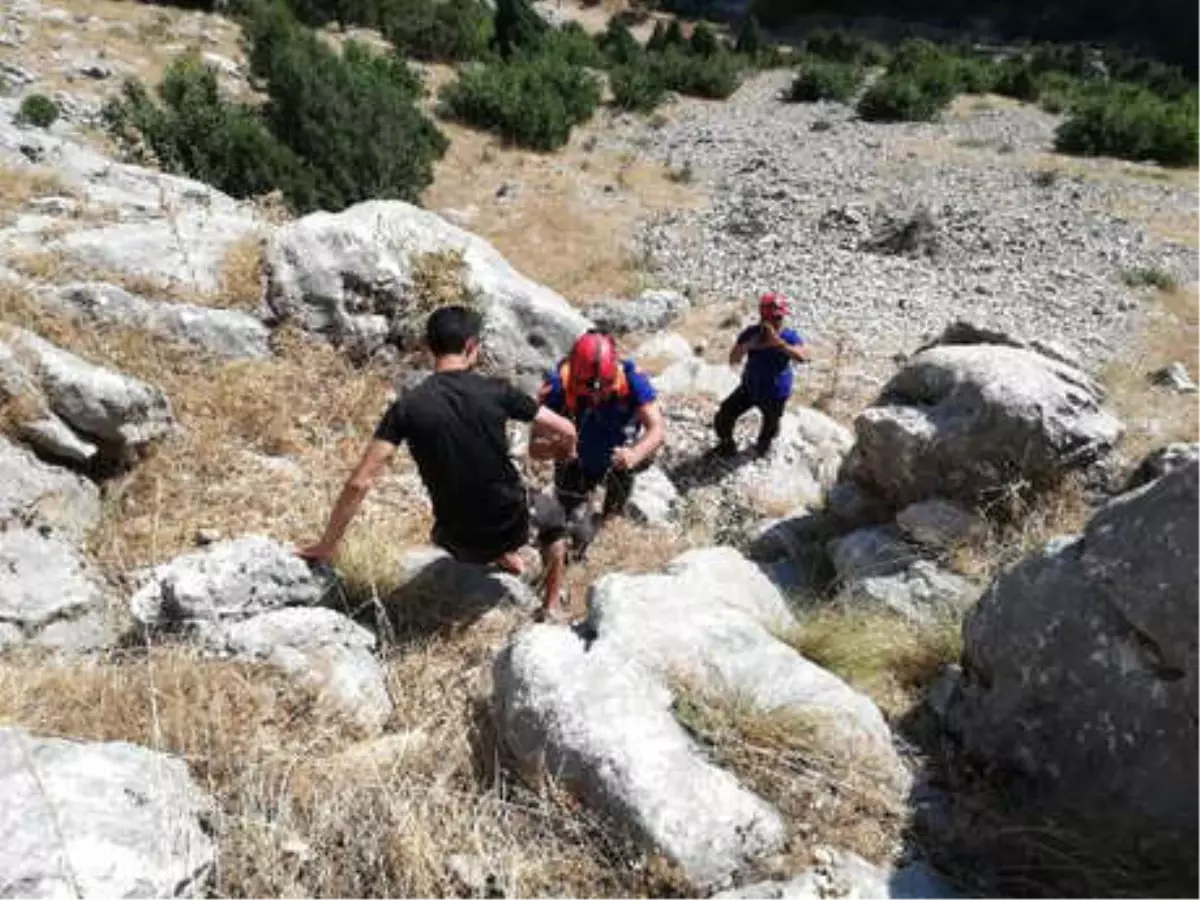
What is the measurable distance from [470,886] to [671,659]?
101cm

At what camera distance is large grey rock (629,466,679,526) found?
22.2 feet

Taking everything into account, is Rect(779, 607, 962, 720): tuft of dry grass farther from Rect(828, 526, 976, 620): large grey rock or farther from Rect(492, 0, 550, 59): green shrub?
Rect(492, 0, 550, 59): green shrub

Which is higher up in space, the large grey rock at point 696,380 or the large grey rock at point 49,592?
the large grey rock at point 49,592

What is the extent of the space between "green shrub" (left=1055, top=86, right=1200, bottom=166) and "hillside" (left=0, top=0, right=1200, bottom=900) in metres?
10.3

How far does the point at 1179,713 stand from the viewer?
295 centimetres

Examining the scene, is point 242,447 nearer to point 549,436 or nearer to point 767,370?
point 549,436

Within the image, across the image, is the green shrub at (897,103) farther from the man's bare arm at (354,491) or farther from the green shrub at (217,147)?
the man's bare arm at (354,491)

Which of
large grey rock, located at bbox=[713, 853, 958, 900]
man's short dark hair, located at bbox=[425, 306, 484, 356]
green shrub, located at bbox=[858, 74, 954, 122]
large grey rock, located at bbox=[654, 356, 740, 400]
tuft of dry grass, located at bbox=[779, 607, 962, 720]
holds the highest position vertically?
man's short dark hair, located at bbox=[425, 306, 484, 356]

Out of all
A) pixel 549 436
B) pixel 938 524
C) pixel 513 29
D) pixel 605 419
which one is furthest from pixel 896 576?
pixel 513 29

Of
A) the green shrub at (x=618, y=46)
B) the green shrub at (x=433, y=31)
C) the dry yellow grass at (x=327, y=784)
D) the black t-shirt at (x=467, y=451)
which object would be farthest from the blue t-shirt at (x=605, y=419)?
the green shrub at (x=618, y=46)

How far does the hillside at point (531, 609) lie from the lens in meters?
2.83

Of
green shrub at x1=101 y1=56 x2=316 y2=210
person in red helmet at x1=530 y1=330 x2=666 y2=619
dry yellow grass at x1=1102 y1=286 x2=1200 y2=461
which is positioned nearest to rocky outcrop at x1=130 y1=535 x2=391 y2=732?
person in red helmet at x1=530 y1=330 x2=666 y2=619

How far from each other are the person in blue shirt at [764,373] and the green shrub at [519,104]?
13.4 meters

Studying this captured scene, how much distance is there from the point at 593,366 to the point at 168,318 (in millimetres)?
2781
